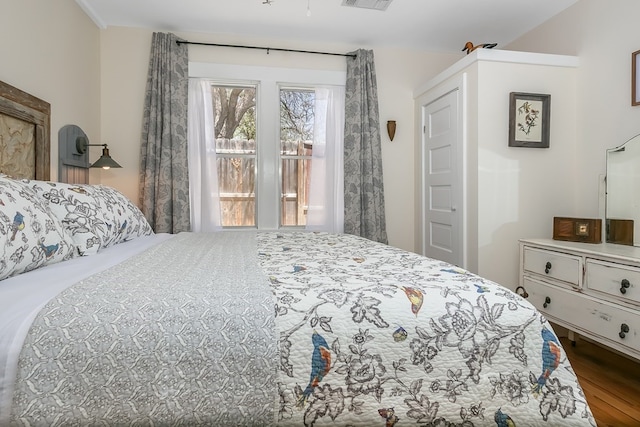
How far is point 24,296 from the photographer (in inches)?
36.7

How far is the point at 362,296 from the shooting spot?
0.95 metres

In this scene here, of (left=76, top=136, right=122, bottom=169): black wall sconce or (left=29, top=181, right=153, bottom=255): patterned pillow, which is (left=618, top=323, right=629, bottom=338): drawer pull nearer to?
(left=29, top=181, right=153, bottom=255): patterned pillow

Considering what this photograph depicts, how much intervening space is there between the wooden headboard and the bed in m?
1.20

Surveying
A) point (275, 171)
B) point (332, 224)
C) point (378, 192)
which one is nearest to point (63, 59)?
point (275, 171)

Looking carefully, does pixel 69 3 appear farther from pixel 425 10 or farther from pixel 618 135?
pixel 618 135

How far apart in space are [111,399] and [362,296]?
0.58m

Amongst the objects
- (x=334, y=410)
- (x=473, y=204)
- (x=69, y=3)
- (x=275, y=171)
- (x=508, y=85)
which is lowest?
(x=334, y=410)

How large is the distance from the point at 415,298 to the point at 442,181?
8.45 feet

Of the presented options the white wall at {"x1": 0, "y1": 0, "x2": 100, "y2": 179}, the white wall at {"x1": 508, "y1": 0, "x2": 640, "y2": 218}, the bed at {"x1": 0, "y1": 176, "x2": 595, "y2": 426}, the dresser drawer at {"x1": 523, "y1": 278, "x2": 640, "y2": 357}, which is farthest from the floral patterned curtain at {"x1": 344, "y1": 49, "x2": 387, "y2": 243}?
the bed at {"x1": 0, "y1": 176, "x2": 595, "y2": 426}

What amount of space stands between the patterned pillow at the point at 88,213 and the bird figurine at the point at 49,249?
21 centimetres

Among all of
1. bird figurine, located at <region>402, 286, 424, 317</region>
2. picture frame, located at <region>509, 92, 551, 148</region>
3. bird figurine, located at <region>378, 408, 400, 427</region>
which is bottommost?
bird figurine, located at <region>378, 408, 400, 427</region>

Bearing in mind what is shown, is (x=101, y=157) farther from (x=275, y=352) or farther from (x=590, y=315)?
(x=590, y=315)

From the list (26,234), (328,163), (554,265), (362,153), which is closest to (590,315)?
(554,265)

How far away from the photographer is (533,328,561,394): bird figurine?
36.7 inches
